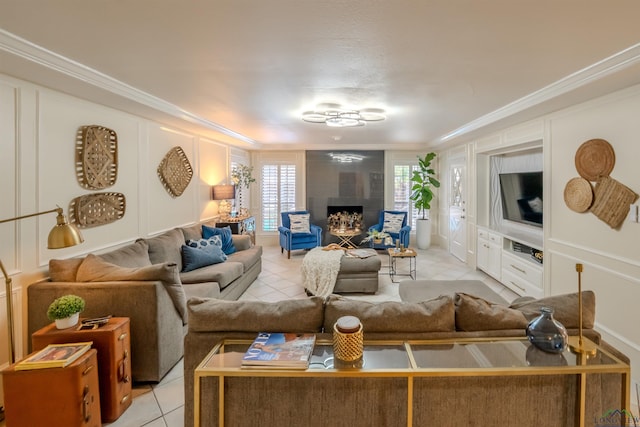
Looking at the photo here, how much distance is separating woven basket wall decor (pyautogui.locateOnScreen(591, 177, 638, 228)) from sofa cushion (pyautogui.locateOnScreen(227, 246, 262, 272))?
404cm

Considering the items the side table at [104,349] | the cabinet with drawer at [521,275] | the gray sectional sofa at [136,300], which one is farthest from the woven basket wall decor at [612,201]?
the side table at [104,349]

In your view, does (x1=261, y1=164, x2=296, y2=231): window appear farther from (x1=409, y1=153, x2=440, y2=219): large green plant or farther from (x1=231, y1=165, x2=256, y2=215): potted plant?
(x1=409, y1=153, x2=440, y2=219): large green plant

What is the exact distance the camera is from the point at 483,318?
65.6 inches

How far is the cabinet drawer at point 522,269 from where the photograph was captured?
149 inches

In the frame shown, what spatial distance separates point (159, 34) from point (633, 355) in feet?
14.5

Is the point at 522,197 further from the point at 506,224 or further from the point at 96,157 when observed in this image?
the point at 96,157

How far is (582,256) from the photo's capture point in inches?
123

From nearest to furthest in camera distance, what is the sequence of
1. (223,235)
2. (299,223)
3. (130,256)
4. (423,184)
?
(130,256) → (223,235) → (299,223) → (423,184)

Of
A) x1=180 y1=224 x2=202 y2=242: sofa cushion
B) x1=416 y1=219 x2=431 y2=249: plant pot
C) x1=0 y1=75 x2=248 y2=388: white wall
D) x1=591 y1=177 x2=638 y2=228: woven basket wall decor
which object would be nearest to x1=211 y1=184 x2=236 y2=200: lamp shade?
x1=180 y1=224 x2=202 y2=242: sofa cushion

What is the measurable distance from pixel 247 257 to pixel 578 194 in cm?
409

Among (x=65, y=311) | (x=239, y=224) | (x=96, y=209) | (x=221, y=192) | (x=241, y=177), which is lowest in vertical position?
(x=65, y=311)

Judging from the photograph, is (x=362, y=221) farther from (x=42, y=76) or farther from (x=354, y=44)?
(x=42, y=76)

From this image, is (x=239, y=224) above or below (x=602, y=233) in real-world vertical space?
below

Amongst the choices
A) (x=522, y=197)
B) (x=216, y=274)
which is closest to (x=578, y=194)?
(x=522, y=197)
